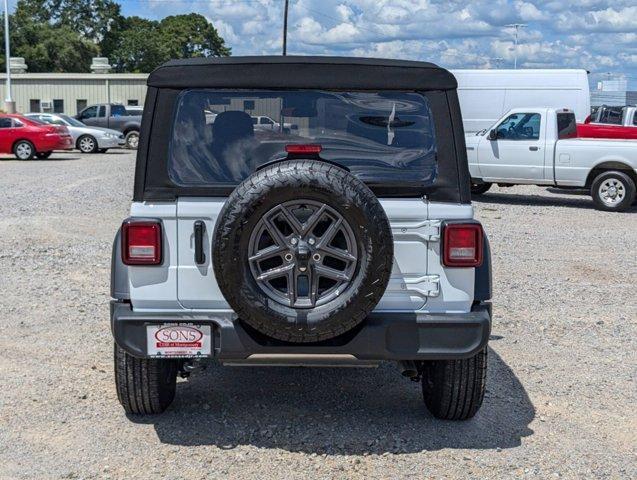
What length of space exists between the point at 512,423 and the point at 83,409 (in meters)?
2.49

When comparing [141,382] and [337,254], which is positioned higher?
[337,254]

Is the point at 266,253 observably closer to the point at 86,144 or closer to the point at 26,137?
the point at 26,137

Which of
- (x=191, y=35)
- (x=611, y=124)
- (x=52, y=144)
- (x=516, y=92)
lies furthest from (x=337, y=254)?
(x=191, y=35)

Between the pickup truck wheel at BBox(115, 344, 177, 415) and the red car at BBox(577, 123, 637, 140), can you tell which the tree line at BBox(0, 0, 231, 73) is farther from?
the pickup truck wheel at BBox(115, 344, 177, 415)

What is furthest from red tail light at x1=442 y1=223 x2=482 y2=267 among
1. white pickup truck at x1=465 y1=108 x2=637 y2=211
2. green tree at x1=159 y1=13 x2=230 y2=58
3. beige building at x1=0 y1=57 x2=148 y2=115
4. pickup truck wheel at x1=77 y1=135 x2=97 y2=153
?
green tree at x1=159 y1=13 x2=230 y2=58

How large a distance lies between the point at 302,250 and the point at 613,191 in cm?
1292

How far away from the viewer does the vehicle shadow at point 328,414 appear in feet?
15.8

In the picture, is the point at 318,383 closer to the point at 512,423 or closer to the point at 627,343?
the point at 512,423

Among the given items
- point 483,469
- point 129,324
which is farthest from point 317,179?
point 483,469

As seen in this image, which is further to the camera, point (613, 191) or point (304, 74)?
point (613, 191)

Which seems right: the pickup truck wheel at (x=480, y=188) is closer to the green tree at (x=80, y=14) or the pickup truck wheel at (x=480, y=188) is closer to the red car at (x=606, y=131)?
the red car at (x=606, y=131)

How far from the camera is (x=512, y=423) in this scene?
5184 millimetres

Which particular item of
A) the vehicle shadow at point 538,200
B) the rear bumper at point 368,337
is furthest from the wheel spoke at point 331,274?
the vehicle shadow at point 538,200

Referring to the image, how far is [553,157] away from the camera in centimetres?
1625
